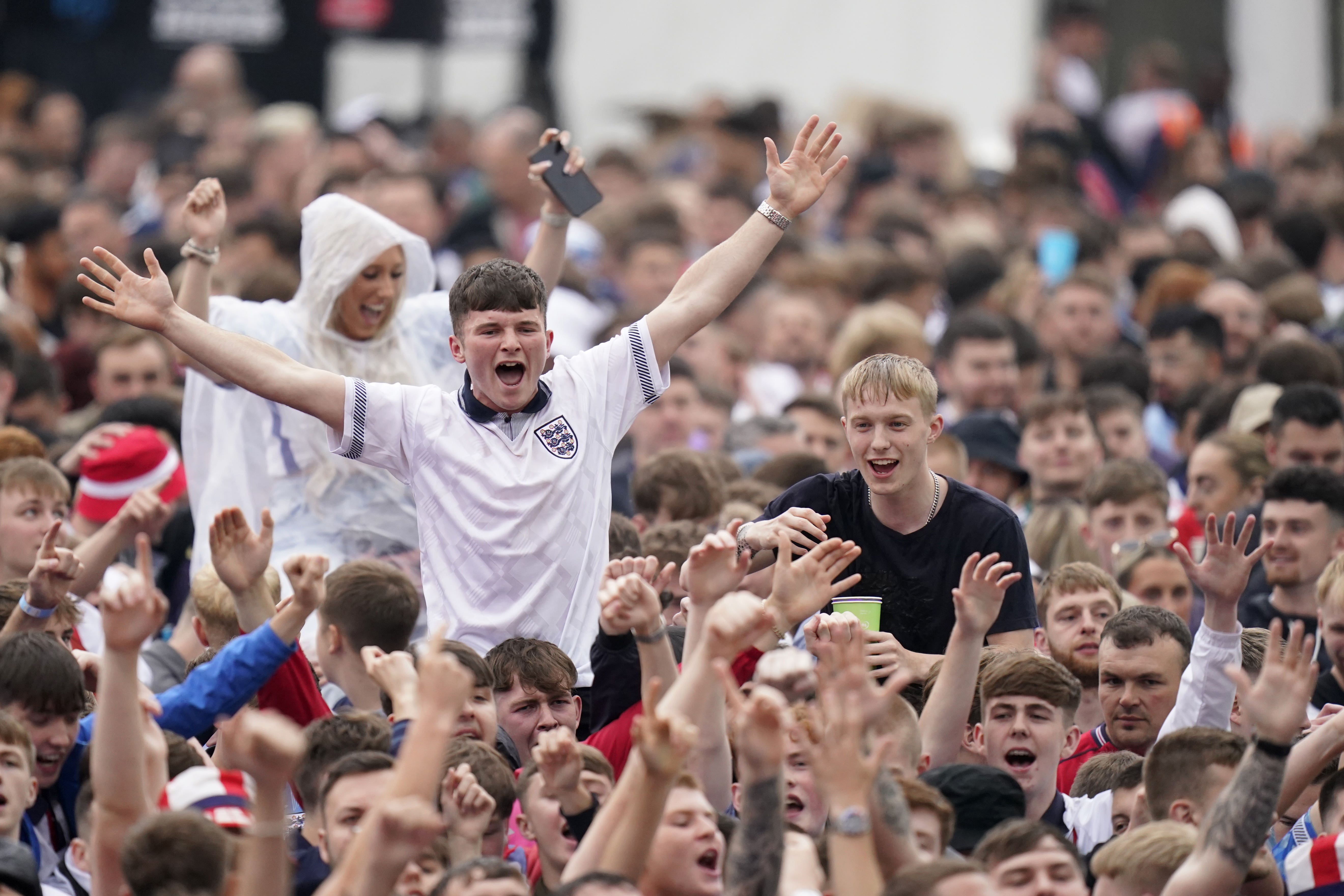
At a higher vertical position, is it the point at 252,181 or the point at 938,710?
the point at 252,181

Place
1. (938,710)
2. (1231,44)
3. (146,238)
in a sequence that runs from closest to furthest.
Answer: (938,710), (146,238), (1231,44)

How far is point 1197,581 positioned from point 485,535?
1989 millimetres

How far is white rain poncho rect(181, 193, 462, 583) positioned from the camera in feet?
22.9

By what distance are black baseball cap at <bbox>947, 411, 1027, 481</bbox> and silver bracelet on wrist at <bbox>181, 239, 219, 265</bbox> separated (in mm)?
3212

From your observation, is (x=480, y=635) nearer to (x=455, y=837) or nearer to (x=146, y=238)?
(x=455, y=837)

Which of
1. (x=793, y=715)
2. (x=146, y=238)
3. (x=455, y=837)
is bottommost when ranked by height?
(x=455, y=837)

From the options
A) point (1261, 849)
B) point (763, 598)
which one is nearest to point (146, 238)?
point (763, 598)

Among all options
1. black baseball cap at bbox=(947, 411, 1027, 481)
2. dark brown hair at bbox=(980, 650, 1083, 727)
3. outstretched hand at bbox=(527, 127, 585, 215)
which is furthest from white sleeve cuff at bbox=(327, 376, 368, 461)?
black baseball cap at bbox=(947, 411, 1027, 481)

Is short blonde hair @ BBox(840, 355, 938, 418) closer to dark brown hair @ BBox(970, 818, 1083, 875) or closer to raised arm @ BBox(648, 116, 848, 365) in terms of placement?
raised arm @ BBox(648, 116, 848, 365)

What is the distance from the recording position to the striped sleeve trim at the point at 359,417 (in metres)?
5.95

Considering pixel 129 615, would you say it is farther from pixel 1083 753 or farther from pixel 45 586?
pixel 1083 753

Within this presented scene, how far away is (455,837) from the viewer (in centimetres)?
499

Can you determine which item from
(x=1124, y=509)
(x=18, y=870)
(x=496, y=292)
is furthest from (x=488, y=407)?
(x=1124, y=509)

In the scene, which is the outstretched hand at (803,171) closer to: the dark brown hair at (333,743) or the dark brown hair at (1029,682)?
the dark brown hair at (1029,682)
